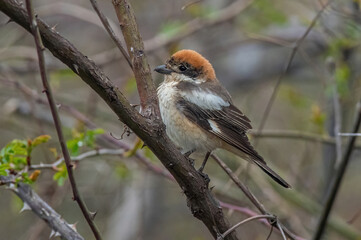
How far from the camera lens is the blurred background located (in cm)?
493

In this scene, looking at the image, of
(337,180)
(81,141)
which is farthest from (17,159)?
(337,180)

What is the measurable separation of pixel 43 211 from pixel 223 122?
1374 mm

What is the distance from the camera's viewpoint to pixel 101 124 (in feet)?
19.7

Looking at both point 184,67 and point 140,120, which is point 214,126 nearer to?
point 184,67

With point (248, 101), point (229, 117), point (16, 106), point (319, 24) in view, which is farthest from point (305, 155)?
point (16, 106)

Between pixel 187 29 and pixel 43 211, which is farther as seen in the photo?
pixel 187 29

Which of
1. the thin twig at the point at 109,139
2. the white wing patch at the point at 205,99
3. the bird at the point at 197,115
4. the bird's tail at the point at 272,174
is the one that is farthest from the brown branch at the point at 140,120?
the thin twig at the point at 109,139

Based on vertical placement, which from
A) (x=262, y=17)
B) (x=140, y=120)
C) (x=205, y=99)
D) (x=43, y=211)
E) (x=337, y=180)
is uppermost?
(x=262, y=17)

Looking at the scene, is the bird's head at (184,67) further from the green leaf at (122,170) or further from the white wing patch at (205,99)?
the green leaf at (122,170)

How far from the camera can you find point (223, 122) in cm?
373

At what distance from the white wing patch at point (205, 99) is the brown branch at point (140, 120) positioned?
0.98m

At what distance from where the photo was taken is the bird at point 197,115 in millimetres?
3570

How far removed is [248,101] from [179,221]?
6.03ft

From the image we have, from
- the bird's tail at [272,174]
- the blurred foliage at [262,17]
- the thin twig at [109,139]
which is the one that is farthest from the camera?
the blurred foliage at [262,17]
